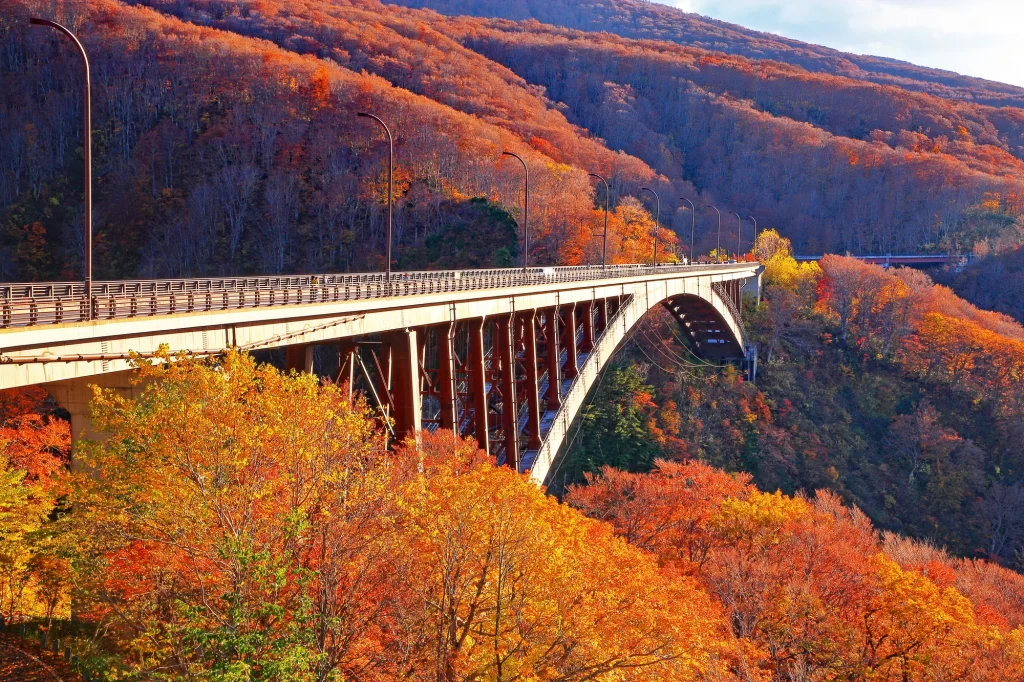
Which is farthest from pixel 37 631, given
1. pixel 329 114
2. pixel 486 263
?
pixel 329 114

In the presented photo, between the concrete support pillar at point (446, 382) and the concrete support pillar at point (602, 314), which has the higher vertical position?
the concrete support pillar at point (446, 382)

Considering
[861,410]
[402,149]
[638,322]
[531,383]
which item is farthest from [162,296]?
[402,149]

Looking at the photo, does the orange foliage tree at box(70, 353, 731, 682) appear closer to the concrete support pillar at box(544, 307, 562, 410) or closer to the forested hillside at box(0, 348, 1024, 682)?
the forested hillside at box(0, 348, 1024, 682)

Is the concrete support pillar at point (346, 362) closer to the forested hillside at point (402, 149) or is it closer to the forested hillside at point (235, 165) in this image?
the forested hillside at point (402, 149)

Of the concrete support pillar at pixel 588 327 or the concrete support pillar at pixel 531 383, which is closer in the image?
the concrete support pillar at pixel 531 383

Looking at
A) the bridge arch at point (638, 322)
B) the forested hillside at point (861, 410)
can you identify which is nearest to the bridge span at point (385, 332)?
the bridge arch at point (638, 322)

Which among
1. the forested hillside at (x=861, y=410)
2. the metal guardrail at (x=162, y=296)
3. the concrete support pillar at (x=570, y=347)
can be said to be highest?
the metal guardrail at (x=162, y=296)

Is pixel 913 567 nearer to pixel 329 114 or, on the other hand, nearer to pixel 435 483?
pixel 435 483
